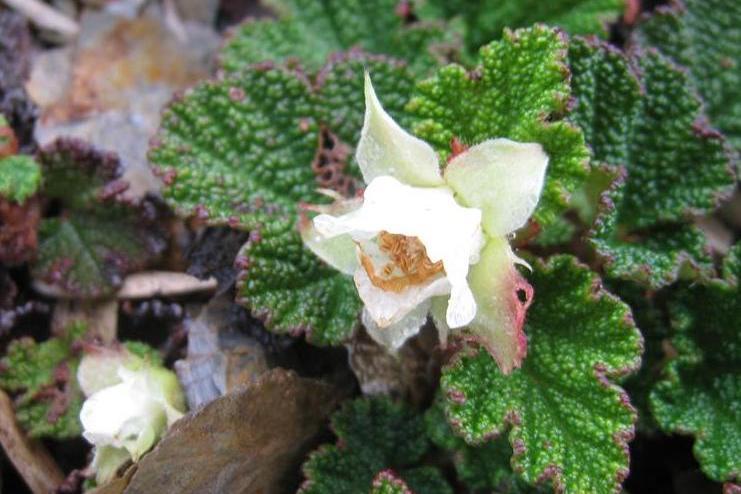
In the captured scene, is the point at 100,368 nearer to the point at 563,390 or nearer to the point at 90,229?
the point at 90,229

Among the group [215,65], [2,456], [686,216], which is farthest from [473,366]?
[215,65]

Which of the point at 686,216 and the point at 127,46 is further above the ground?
the point at 127,46

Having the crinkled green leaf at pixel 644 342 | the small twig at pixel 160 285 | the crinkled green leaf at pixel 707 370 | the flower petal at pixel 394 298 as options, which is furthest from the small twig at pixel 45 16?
the crinkled green leaf at pixel 707 370

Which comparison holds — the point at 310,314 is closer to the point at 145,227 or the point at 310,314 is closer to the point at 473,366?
the point at 473,366

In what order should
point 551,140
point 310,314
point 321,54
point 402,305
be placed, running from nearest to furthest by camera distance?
point 402,305
point 551,140
point 310,314
point 321,54

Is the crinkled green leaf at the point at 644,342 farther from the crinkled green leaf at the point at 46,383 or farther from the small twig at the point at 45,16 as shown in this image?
the small twig at the point at 45,16

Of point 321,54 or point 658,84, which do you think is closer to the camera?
point 658,84

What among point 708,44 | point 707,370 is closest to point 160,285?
point 707,370
